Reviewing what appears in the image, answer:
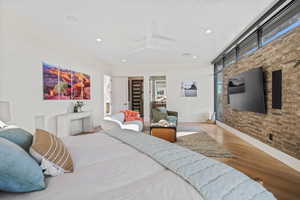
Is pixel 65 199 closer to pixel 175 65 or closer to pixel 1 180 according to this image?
pixel 1 180

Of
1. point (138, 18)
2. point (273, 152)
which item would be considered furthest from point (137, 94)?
point (273, 152)

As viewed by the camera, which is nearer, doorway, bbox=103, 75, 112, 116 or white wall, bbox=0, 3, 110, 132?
white wall, bbox=0, 3, 110, 132

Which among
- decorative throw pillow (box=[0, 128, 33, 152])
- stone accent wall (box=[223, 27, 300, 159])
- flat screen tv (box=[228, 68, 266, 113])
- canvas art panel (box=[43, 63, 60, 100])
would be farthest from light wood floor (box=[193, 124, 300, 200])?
canvas art panel (box=[43, 63, 60, 100])

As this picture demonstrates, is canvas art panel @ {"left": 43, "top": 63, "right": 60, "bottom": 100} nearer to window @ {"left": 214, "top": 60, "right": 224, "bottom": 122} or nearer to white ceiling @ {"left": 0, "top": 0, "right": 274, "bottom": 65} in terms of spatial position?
white ceiling @ {"left": 0, "top": 0, "right": 274, "bottom": 65}

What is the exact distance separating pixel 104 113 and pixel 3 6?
4425 millimetres

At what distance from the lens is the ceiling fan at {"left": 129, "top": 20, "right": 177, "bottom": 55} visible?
3.38 meters

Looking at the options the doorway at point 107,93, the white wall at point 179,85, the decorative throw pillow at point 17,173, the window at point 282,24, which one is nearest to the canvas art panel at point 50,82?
the doorway at point 107,93

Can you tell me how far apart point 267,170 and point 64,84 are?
187 inches

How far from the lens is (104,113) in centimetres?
638

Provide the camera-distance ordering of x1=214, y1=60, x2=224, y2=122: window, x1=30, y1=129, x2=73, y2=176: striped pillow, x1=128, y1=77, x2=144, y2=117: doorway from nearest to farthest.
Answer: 1. x1=30, y1=129, x2=73, y2=176: striped pillow
2. x1=214, y1=60, x2=224, y2=122: window
3. x1=128, y1=77, x2=144, y2=117: doorway

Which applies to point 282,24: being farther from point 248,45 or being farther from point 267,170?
point 267,170

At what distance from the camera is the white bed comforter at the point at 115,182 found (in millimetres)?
740

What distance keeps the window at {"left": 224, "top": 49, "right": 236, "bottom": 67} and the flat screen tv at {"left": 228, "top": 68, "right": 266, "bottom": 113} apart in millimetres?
882

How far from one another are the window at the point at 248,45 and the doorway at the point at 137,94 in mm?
4465
